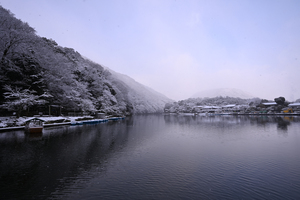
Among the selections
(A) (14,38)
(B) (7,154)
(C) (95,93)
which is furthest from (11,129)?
(C) (95,93)

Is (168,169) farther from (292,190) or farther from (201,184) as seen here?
(292,190)

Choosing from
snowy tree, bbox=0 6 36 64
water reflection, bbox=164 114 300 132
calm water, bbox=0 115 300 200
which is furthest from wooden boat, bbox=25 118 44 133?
water reflection, bbox=164 114 300 132

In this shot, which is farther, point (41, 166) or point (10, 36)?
point (10, 36)

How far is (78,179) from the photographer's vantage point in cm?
883

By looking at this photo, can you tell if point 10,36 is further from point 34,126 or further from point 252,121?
point 252,121

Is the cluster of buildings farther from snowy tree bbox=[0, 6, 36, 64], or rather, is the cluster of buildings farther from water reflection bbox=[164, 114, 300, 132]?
snowy tree bbox=[0, 6, 36, 64]

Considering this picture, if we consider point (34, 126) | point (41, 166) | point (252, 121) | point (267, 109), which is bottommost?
point (252, 121)

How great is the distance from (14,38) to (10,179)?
31.8m

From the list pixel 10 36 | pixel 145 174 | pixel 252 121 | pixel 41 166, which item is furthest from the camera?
pixel 252 121

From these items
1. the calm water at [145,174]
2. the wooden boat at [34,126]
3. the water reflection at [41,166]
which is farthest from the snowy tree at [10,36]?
the calm water at [145,174]

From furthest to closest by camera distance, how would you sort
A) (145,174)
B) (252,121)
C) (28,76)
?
(252,121), (28,76), (145,174)

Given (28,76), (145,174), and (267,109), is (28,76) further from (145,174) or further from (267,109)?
(267,109)

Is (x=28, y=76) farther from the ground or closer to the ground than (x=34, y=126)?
farther from the ground

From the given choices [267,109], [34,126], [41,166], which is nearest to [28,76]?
[34,126]
